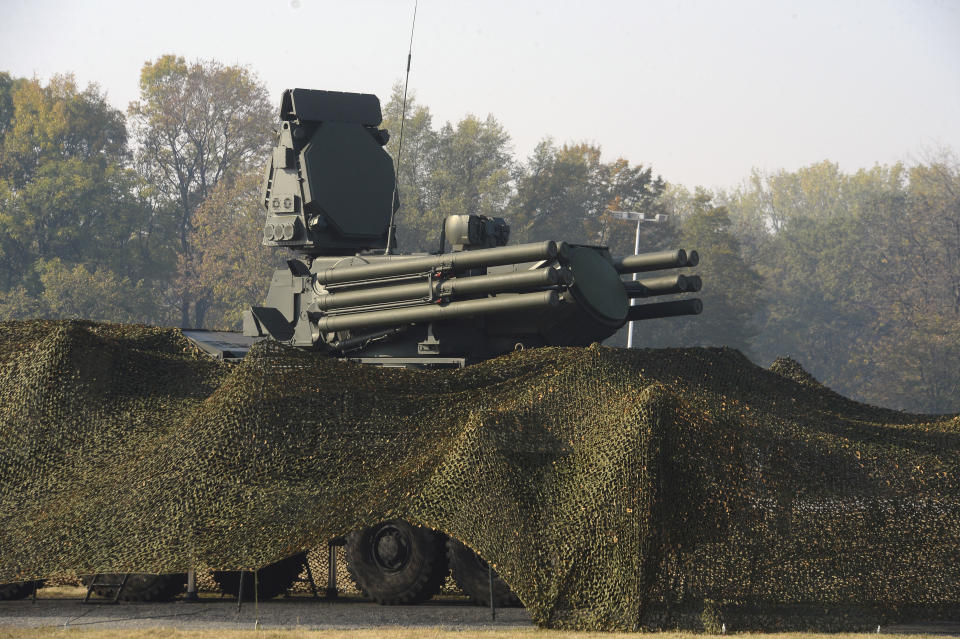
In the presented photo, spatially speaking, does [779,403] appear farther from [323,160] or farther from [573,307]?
[323,160]

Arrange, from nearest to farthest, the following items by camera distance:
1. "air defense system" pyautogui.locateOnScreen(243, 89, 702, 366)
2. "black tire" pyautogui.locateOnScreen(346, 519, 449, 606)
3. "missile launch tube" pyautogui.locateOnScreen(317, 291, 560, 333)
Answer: "black tire" pyautogui.locateOnScreen(346, 519, 449, 606) < "missile launch tube" pyautogui.locateOnScreen(317, 291, 560, 333) < "air defense system" pyautogui.locateOnScreen(243, 89, 702, 366)

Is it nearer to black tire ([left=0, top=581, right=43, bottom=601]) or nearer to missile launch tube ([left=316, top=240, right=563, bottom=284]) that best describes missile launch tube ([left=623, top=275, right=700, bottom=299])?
missile launch tube ([left=316, top=240, right=563, bottom=284])

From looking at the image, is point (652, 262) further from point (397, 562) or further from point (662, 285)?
point (397, 562)

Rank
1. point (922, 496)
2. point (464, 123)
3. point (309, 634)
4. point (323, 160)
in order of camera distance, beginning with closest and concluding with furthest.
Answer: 1. point (309, 634)
2. point (922, 496)
3. point (323, 160)
4. point (464, 123)

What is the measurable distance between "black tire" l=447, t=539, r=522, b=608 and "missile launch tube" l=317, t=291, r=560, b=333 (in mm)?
2586

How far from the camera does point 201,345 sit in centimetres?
1489

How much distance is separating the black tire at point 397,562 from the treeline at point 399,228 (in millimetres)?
46525

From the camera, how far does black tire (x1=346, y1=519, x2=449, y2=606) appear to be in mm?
11555

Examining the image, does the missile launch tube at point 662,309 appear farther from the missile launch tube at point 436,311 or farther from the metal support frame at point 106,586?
the metal support frame at point 106,586

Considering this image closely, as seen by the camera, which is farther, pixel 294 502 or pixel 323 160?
pixel 323 160

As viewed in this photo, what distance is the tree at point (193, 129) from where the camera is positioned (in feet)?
219

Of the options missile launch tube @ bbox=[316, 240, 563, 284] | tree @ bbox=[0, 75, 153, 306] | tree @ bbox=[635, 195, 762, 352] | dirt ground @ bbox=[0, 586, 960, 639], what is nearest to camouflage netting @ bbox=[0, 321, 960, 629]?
dirt ground @ bbox=[0, 586, 960, 639]

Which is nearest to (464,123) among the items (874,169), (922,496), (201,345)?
(874,169)

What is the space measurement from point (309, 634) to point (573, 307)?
4.79 m
